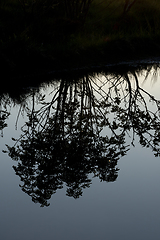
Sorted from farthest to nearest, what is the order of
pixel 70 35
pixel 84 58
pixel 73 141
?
1. pixel 70 35
2. pixel 84 58
3. pixel 73 141

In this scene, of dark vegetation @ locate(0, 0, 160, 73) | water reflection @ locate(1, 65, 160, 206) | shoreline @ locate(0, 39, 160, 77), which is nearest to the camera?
water reflection @ locate(1, 65, 160, 206)

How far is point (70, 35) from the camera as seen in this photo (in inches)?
418

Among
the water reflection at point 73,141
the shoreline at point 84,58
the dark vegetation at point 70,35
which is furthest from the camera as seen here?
the dark vegetation at point 70,35

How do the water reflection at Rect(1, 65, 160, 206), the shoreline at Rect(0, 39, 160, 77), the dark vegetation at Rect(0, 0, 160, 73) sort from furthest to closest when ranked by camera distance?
the dark vegetation at Rect(0, 0, 160, 73) < the shoreline at Rect(0, 39, 160, 77) < the water reflection at Rect(1, 65, 160, 206)

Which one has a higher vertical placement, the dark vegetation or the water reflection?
the dark vegetation

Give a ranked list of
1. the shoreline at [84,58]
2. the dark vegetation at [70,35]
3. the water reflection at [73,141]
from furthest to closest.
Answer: the dark vegetation at [70,35]
the shoreline at [84,58]
the water reflection at [73,141]

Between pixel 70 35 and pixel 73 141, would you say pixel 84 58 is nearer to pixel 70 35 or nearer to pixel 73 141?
pixel 70 35

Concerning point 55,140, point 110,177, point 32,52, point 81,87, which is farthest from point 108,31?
point 110,177

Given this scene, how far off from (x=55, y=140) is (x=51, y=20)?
678cm

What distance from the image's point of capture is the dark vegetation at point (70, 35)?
8836mm

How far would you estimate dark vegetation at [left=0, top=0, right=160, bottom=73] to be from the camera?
8836 millimetres

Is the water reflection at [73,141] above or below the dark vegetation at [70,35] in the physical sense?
below

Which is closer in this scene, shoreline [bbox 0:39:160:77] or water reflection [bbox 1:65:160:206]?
water reflection [bbox 1:65:160:206]

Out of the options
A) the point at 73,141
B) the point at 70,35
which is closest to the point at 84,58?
the point at 70,35
